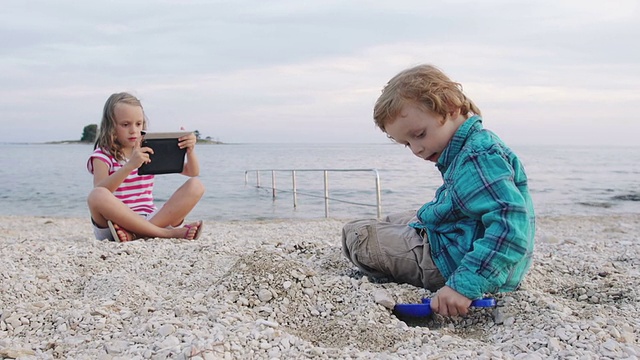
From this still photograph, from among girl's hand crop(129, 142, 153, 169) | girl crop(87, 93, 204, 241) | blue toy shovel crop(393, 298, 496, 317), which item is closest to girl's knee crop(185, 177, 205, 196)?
girl crop(87, 93, 204, 241)

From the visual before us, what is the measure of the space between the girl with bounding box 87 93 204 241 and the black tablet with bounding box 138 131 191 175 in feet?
0.16

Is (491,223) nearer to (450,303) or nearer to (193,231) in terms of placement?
(450,303)

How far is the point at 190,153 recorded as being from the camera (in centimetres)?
450

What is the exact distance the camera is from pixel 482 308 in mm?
2361

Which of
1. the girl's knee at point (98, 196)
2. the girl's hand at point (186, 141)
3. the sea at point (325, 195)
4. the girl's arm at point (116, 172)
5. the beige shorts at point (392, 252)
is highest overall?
the girl's hand at point (186, 141)

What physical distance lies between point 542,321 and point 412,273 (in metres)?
0.67

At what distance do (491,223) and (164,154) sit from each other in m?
2.76

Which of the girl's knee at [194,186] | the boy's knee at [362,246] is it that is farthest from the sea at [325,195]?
the boy's knee at [362,246]

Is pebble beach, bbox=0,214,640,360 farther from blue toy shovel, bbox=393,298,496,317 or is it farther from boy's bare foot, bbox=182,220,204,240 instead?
boy's bare foot, bbox=182,220,204,240

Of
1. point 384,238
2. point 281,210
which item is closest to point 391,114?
point 384,238

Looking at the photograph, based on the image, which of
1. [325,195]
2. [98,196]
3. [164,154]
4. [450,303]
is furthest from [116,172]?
[325,195]

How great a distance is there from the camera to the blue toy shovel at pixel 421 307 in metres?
2.29

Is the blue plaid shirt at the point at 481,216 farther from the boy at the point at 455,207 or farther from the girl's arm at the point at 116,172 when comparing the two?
the girl's arm at the point at 116,172

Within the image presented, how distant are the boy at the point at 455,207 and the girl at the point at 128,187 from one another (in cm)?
213
